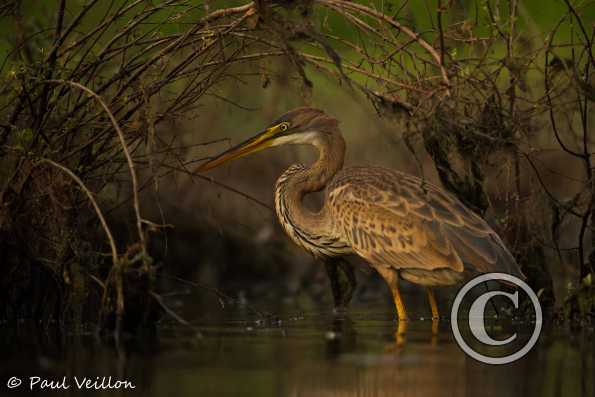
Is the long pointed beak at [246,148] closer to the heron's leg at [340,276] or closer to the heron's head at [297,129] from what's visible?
the heron's head at [297,129]

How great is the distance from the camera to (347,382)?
6.12m

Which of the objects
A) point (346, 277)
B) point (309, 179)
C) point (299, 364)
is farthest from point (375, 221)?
point (299, 364)

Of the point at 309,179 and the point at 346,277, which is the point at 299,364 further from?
the point at 309,179

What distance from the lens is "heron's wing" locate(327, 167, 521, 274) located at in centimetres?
877

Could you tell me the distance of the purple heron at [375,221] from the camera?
8.86 meters

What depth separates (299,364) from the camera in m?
6.70

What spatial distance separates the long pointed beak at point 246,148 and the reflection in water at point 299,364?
7.11 ft

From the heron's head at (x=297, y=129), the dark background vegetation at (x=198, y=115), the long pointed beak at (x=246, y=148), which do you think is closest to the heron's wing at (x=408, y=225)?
the dark background vegetation at (x=198, y=115)

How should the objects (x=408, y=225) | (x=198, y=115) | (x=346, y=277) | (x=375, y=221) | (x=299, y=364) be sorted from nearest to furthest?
(x=299, y=364) → (x=198, y=115) → (x=408, y=225) → (x=375, y=221) → (x=346, y=277)

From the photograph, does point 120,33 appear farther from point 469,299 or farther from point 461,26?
point 469,299

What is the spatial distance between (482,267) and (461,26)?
1647 millimetres

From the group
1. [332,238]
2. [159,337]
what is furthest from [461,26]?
[159,337]

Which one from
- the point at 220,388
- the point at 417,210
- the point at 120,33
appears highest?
the point at 120,33

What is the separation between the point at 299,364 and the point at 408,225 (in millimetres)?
2731
